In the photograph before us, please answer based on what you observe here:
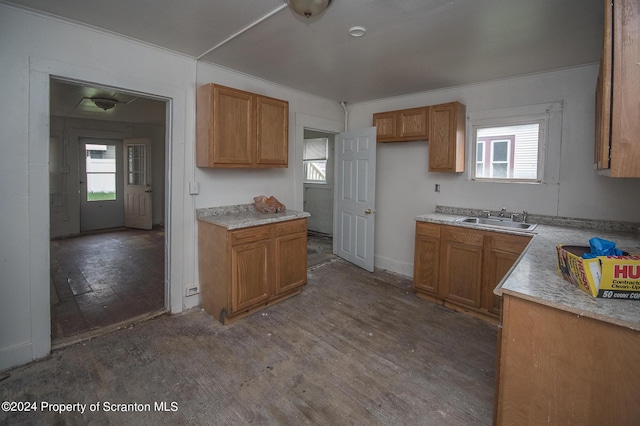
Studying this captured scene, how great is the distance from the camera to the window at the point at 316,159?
6.55 metres

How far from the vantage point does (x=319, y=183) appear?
21.9ft

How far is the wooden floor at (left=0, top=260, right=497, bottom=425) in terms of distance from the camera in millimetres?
1775

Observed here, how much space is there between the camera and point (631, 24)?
112cm

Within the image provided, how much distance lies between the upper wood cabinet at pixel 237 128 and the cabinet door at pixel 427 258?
1.82 meters

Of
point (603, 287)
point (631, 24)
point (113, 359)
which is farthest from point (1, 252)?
point (631, 24)

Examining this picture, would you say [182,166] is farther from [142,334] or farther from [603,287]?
[603,287]

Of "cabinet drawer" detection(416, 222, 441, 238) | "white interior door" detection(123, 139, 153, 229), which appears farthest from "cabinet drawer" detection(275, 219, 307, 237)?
"white interior door" detection(123, 139, 153, 229)

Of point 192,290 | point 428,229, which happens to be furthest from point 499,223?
point 192,290

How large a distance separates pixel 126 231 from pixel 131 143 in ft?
6.61

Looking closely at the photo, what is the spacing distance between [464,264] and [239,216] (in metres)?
2.37

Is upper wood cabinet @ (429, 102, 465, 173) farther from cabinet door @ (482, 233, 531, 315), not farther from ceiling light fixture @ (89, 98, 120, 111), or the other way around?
ceiling light fixture @ (89, 98, 120, 111)

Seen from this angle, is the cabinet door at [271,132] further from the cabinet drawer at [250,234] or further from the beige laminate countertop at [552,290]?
the beige laminate countertop at [552,290]

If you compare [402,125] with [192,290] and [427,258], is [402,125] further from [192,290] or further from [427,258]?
[192,290]

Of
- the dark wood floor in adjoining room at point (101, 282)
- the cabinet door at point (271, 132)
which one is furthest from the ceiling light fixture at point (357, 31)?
the dark wood floor in adjoining room at point (101, 282)
